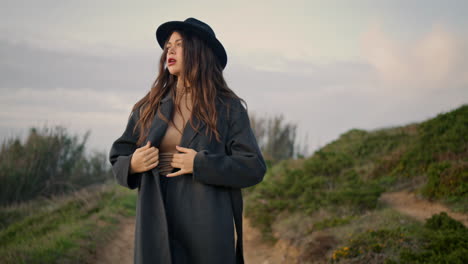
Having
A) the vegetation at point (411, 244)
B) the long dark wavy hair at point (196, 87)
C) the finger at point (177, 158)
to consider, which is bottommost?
the vegetation at point (411, 244)

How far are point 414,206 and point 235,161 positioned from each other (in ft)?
17.5

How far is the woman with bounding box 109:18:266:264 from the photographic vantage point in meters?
2.32

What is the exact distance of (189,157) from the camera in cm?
233

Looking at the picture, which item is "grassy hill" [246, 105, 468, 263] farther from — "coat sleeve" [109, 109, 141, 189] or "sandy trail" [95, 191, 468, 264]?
"coat sleeve" [109, 109, 141, 189]

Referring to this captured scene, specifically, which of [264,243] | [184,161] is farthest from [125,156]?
[264,243]

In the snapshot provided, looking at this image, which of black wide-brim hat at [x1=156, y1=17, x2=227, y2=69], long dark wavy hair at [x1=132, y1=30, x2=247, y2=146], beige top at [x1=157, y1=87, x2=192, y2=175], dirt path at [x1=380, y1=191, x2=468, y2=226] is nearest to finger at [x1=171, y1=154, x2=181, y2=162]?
beige top at [x1=157, y1=87, x2=192, y2=175]

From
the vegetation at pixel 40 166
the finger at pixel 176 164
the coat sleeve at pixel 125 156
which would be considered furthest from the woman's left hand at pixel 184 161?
the vegetation at pixel 40 166

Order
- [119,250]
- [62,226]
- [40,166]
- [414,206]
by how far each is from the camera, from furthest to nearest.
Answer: [40,166]
[62,226]
[414,206]
[119,250]

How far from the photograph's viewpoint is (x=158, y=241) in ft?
7.59

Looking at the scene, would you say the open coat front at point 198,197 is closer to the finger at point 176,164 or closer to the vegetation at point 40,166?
the finger at point 176,164

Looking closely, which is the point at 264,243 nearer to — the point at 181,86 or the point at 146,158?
the point at 181,86

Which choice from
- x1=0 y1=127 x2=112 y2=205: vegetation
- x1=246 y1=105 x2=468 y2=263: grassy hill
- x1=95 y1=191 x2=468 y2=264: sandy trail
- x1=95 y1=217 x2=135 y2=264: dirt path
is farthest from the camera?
x1=0 y1=127 x2=112 y2=205: vegetation

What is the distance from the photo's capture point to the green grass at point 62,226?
4996mm

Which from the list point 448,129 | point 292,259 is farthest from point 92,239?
point 448,129
